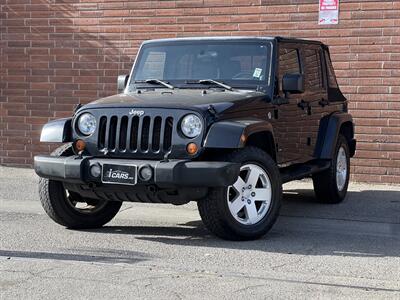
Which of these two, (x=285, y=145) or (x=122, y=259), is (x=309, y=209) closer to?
(x=285, y=145)

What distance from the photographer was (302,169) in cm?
888

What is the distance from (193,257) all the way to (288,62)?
2.95 m

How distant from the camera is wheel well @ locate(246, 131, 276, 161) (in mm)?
7728

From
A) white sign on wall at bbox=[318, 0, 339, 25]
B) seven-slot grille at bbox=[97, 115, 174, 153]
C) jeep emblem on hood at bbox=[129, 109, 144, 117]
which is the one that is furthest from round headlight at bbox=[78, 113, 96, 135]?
white sign on wall at bbox=[318, 0, 339, 25]

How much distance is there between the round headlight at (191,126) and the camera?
279 inches

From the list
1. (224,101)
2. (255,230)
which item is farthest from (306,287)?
(224,101)

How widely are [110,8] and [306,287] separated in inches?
319

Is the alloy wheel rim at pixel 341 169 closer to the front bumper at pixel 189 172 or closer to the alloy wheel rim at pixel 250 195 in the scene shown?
the alloy wheel rim at pixel 250 195

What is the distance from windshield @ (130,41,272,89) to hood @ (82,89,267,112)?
0.87ft

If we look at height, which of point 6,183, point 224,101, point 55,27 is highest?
point 55,27

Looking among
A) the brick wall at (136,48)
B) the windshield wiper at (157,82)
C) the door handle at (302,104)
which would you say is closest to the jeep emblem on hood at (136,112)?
the windshield wiper at (157,82)

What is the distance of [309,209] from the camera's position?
9.62m

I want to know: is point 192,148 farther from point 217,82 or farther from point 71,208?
point 71,208

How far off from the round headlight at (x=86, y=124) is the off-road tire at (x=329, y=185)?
10.9 feet
